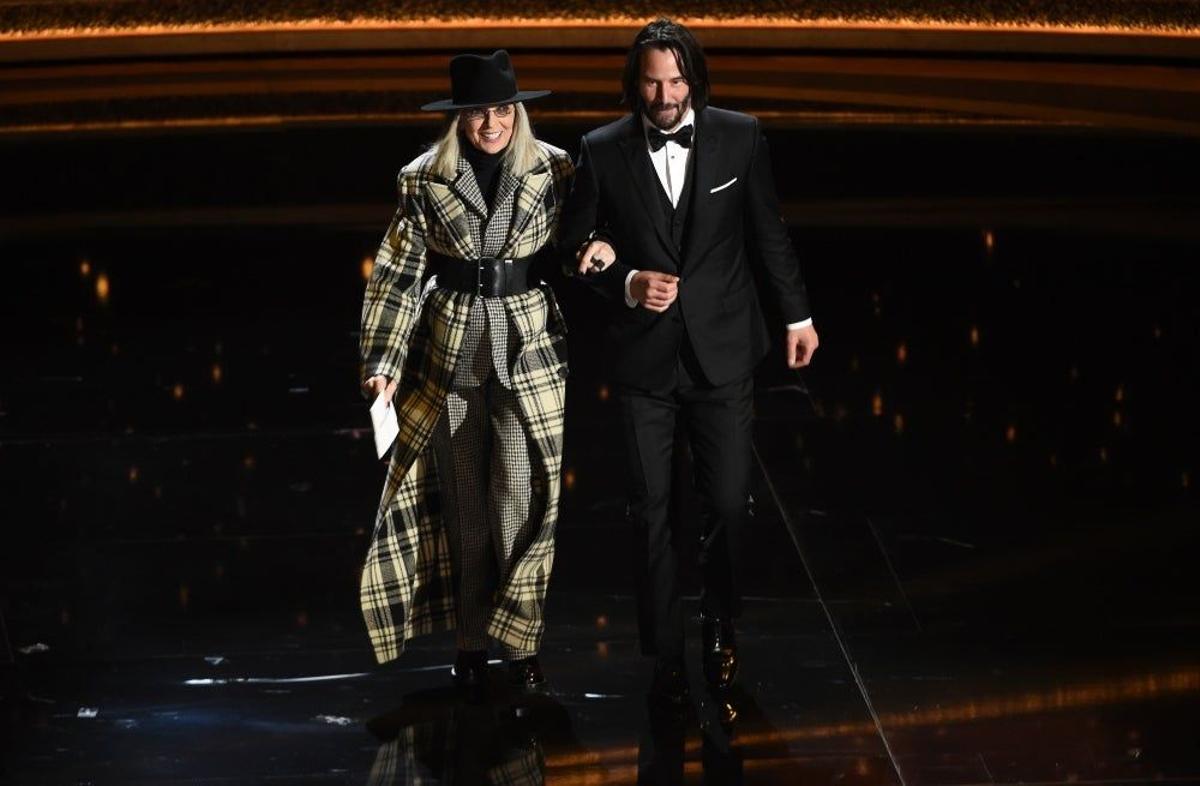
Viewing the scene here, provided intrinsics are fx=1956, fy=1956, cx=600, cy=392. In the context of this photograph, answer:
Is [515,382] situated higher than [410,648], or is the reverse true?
[515,382]

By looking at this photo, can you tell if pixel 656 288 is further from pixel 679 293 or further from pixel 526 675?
pixel 526 675

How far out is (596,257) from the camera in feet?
12.4

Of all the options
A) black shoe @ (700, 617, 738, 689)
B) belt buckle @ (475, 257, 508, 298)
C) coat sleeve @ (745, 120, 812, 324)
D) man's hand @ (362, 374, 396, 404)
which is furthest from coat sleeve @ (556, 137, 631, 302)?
black shoe @ (700, 617, 738, 689)

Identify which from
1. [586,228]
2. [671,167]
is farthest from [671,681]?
[671,167]

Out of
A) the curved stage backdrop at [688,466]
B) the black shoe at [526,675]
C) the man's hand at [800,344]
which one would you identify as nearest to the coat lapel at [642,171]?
the man's hand at [800,344]

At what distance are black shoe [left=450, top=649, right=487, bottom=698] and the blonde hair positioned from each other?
3.24 ft

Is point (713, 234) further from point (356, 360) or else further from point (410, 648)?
point (356, 360)

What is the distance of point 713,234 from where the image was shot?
150 inches

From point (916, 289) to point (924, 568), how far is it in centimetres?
296

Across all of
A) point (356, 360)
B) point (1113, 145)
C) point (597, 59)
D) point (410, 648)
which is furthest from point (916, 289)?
point (597, 59)

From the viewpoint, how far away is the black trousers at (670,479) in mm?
3865

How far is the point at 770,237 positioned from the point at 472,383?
67 cm

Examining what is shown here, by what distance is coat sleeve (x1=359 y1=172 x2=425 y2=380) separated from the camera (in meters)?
3.89

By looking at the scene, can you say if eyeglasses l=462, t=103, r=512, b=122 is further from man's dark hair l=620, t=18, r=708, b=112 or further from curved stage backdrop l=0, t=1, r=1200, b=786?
curved stage backdrop l=0, t=1, r=1200, b=786
